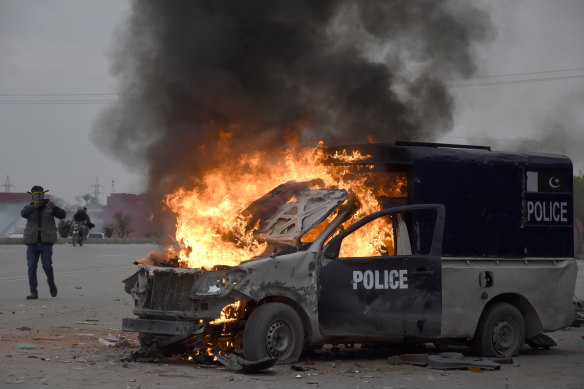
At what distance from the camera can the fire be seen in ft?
30.0

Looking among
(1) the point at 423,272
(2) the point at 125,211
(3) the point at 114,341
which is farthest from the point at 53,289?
(2) the point at 125,211

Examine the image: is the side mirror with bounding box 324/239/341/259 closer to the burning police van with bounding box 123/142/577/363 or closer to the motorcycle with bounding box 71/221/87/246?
the burning police van with bounding box 123/142/577/363

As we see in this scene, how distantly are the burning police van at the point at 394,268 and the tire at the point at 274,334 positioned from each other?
1 cm

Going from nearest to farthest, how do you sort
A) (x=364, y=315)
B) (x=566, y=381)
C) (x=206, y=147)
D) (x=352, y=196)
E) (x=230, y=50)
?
(x=566, y=381)
(x=364, y=315)
(x=352, y=196)
(x=206, y=147)
(x=230, y=50)

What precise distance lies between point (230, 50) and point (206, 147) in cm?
197

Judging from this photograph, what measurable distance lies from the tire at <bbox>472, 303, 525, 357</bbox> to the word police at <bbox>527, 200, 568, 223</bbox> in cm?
115

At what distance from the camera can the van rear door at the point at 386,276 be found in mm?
8625

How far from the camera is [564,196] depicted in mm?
10352

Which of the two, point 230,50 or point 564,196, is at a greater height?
point 230,50

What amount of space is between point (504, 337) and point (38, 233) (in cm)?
913

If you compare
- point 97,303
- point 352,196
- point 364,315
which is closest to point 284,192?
point 352,196

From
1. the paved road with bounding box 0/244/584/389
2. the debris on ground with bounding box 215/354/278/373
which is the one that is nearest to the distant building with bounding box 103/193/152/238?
the paved road with bounding box 0/244/584/389

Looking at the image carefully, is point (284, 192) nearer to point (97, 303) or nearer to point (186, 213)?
point (186, 213)

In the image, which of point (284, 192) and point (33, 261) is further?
point (33, 261)
